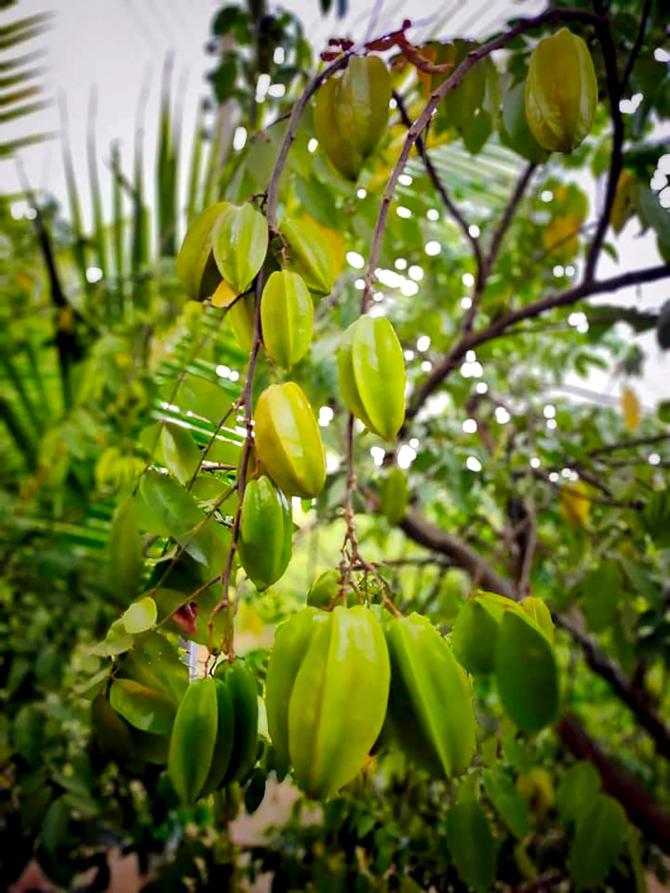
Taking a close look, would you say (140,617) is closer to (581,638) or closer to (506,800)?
(506,800)

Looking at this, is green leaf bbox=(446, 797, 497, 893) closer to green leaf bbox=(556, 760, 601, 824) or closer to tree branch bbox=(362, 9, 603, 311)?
green leaf bbox=(556, 760, 601, 824)

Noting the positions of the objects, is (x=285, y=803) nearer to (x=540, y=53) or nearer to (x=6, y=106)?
(x=6, y=106)

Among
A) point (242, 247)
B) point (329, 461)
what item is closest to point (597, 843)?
point (242, 247)

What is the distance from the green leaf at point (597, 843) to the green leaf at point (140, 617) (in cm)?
49

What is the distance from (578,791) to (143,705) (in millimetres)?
510

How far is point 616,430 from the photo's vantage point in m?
1.73

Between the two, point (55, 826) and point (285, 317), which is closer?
point (285, 317)

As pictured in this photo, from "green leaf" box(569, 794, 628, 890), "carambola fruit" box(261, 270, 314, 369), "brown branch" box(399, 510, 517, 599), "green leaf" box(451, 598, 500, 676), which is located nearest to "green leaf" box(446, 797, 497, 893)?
"green leaf" box(569, 794, 628, 890)

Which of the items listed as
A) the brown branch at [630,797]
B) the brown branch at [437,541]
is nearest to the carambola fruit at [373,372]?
the brown branch at [437,541]

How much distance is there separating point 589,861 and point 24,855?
28.8 inches

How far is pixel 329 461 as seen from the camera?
120 cm

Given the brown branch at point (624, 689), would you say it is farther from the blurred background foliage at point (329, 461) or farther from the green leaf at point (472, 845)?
the green leaf at point (472, 845)

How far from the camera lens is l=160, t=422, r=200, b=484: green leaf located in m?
0.41

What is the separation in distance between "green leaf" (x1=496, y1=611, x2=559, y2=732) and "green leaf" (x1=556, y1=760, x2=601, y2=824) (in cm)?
44
